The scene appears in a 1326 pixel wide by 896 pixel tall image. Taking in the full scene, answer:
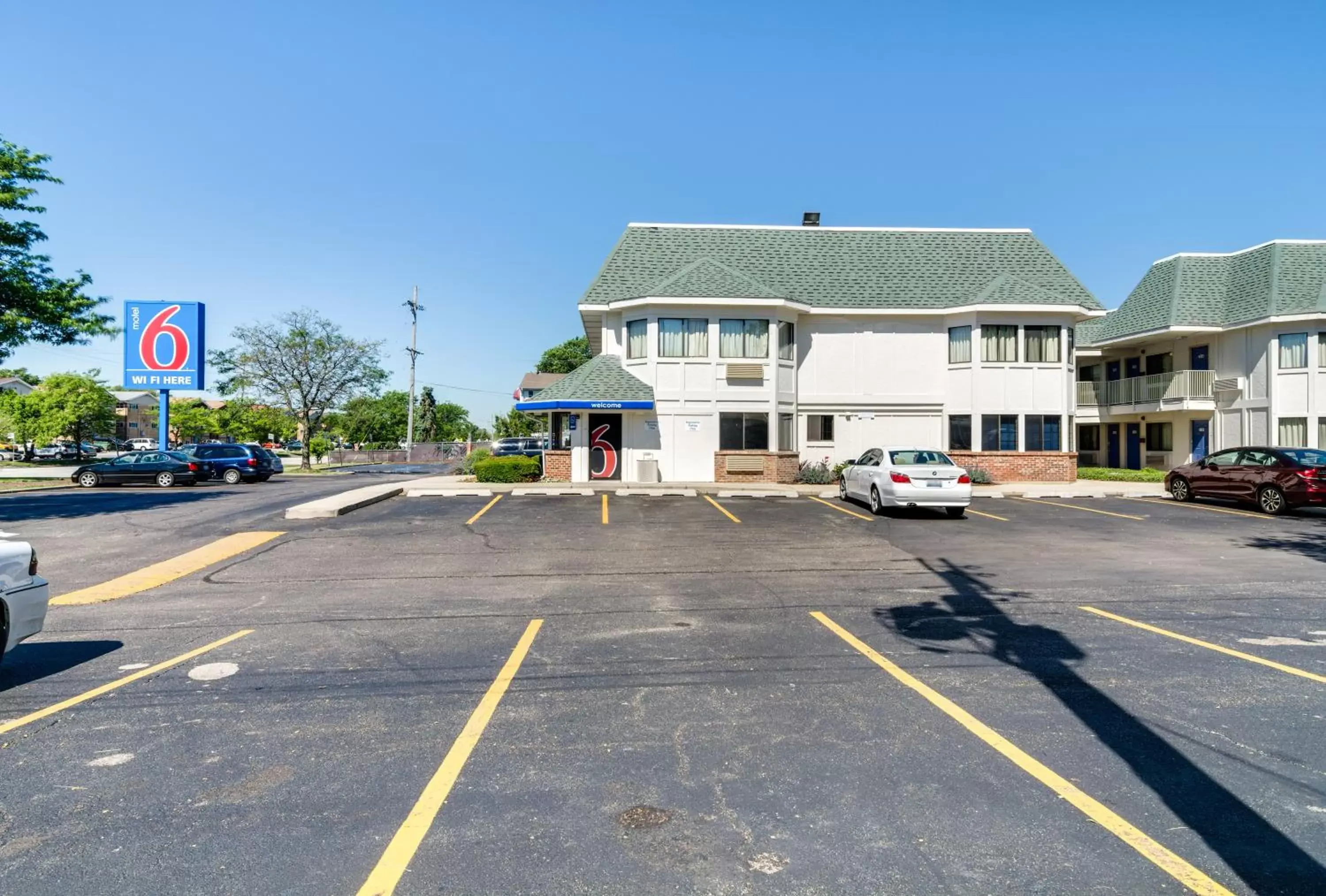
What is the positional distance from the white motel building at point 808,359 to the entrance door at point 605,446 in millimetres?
50

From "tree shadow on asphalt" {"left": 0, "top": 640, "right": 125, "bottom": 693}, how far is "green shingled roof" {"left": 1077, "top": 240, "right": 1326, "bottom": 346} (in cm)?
3429

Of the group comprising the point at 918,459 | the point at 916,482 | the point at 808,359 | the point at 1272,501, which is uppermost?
the point at 808,359

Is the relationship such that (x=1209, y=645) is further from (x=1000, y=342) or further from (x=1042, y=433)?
(x=1042, y=433)

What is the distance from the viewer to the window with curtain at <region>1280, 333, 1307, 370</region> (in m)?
26.4

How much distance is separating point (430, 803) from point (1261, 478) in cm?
2050

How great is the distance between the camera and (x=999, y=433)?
26.4 meters

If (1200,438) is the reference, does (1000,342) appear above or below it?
above

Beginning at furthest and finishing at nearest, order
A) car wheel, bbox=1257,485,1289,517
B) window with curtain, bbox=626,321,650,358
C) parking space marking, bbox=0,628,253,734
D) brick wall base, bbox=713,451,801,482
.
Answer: window with curtain, bbox=626,321,650,358, brick wall base, bbox=713,451,801,482, car wheel, bbox=1257,485,1289,517, parking space marking, bbox=0,628,253,734

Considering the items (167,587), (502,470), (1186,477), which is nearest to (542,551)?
(167,587)

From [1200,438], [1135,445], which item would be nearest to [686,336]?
[1200,438]

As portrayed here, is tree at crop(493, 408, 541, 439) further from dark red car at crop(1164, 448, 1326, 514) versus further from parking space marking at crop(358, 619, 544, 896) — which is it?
parking space marking at crop(358, 619, 544, 896)

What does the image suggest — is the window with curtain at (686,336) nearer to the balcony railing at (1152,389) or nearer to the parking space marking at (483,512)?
the parking space marking at (483,512)

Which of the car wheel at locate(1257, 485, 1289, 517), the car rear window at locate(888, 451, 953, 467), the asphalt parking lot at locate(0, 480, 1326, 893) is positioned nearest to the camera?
the asphalt parking lot at locate(0, 480, 1326, 893)

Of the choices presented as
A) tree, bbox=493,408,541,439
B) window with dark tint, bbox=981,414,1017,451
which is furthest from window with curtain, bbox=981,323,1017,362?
tree, bbox=493,408,541,439
